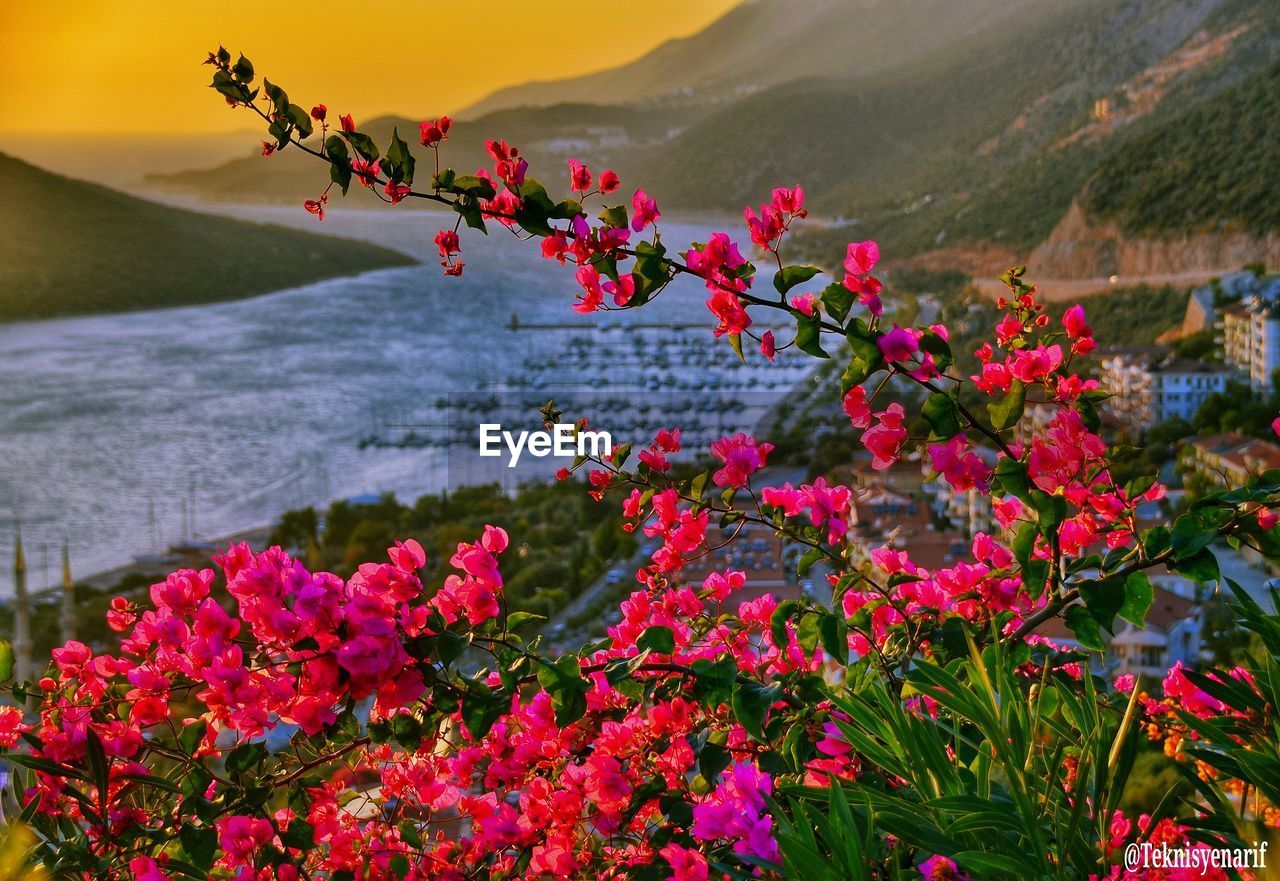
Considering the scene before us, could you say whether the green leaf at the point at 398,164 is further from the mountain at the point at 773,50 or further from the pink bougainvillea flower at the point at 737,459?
the mountain at the point at 773,50

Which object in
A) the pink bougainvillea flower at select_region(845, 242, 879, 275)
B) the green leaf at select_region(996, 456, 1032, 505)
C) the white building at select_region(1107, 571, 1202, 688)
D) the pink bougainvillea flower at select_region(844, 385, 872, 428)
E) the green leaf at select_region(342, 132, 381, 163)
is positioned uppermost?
the green leaf at select_region(342, 132, 381, 163)

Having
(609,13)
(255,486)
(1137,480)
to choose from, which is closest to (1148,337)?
(609,13)

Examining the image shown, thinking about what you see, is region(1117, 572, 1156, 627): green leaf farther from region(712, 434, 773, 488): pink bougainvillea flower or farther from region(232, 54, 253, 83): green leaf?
region(232, 54, 253, 83): green leaf

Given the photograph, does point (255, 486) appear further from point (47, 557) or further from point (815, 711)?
point (815, 711)

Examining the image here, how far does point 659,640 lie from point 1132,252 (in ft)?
62.9

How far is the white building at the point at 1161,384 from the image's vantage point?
1377 cm

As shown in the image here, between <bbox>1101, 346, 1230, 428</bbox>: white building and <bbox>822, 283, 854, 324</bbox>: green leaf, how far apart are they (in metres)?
13.6

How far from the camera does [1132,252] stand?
18156mm

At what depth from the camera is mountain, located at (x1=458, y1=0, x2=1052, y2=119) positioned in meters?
28.5

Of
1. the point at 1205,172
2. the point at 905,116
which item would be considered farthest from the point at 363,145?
the point at 905,116

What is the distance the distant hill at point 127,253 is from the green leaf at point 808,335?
25.2 metres

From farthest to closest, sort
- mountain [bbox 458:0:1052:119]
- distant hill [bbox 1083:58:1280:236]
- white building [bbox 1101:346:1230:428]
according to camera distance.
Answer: mountain [bbox 458:0:1052:119], distant hill [bbox 1083:58:1280:236], white building [bbox 1101:346:1230:428]

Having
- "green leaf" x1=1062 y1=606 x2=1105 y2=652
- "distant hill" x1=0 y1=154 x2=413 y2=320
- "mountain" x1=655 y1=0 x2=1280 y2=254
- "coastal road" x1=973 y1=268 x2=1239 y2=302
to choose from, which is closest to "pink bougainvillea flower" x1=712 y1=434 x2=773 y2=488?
"green leaf" x1=1062 y1=606 x2=1105 y2=652

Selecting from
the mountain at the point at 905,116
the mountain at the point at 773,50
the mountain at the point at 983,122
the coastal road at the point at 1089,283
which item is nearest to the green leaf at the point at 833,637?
the coastal road at the point at 1089,283
